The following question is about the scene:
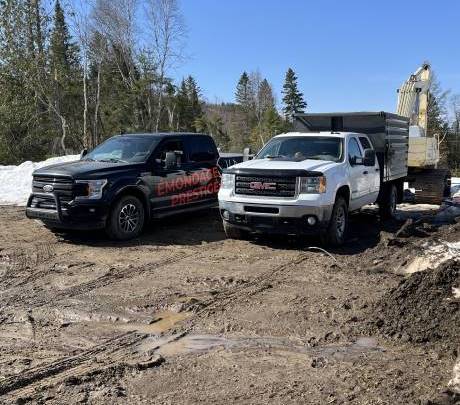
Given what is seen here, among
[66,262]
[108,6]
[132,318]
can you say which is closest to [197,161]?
[66,262]

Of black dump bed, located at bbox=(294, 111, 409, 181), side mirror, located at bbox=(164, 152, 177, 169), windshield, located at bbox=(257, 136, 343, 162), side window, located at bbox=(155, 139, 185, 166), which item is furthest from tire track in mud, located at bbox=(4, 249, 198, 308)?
black dump bed, located at bbox=(294, 111, 409, 181)

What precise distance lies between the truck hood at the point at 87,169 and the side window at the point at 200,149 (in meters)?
1.58

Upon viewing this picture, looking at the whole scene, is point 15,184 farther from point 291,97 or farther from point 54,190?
point 291,97

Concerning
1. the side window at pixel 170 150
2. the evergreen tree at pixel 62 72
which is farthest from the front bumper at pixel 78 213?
the evergreen tree at pixel 62 72

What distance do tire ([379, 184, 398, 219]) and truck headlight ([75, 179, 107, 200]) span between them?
6.80 meters

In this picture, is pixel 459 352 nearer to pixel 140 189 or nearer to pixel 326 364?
pixel 326 364

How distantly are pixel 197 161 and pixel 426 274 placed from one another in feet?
20.8

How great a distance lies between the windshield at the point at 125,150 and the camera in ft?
34.7

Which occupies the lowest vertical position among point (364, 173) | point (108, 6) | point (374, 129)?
point (364, 173)

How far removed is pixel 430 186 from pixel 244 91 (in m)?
71.6

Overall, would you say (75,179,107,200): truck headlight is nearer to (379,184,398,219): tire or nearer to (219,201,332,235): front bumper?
(219,201,332,235): front bumper

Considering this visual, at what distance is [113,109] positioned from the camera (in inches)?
1772

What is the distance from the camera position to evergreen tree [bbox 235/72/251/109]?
84688 millimetres

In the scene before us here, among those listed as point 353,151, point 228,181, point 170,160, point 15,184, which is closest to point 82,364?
point 228,181
